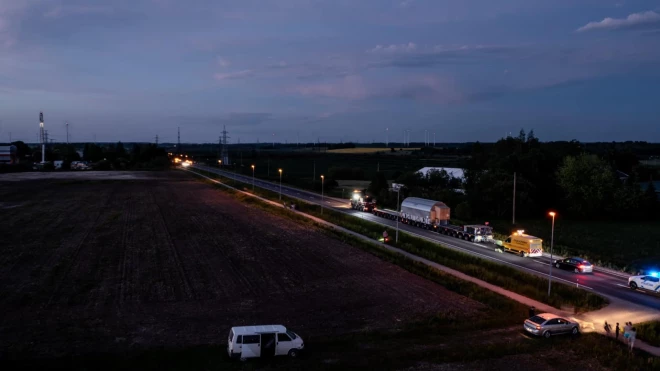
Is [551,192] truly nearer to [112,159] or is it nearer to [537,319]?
[537,319]

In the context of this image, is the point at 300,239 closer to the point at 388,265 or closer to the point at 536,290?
the point at 388,265

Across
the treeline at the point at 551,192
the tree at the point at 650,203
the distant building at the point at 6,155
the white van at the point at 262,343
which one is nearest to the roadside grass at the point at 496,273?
the white van at the point at 262,343

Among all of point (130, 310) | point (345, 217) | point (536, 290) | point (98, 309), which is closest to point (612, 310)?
point (536, 290)

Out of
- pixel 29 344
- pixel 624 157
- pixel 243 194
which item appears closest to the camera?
pixel 29 344

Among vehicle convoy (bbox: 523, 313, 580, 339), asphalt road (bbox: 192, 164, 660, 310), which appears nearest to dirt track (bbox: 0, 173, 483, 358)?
vehicle convoy (bbox: 523, 313, 580, 339)

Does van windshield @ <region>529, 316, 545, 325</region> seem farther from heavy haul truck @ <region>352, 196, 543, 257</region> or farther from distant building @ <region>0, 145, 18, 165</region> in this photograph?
distant building @ <region>0, 145, 18, 165</region>

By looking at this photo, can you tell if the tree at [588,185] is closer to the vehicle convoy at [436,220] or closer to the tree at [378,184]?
the vehicle convoy at [436,220]

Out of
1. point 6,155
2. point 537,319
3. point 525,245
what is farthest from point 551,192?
point 6,155
